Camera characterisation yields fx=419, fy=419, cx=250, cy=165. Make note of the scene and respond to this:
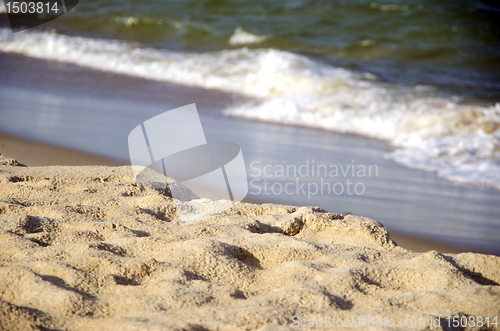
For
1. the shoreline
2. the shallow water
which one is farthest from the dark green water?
the shoreline

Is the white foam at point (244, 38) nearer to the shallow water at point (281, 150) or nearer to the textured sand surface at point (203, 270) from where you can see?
the shallow water at point (281, 150)

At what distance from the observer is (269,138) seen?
14.3ft

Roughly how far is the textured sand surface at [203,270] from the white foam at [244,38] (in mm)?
7515

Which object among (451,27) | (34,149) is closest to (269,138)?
(34,149)

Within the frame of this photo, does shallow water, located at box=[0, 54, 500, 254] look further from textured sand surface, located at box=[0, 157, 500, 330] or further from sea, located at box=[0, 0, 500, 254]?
textured sand surface, located at box=[0, 157, 500, 330]

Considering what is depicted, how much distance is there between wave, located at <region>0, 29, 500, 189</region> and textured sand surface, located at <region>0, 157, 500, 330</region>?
6.64 ft

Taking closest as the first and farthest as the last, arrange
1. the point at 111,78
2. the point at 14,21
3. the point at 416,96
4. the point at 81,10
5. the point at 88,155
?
the point at 88,155 < the point at 416,96 < the point at 111,78 < the point at 14,21 < the point at 81,10

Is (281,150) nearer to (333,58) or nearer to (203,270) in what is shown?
(203,270)

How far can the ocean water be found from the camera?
486cm

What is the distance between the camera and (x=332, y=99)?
5.64 meters

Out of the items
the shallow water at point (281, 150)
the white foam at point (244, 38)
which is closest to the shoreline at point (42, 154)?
the shallow water at point (281, 150)

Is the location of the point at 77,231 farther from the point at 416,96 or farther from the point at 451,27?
the point at 451,27

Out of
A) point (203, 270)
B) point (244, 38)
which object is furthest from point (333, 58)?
point (203, 270)

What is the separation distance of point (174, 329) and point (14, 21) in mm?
11808
